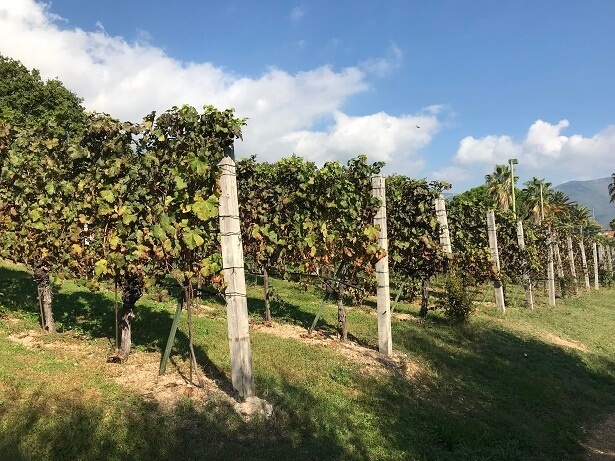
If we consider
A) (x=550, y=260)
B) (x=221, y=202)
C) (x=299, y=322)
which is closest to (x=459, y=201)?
(x=550, y=260)

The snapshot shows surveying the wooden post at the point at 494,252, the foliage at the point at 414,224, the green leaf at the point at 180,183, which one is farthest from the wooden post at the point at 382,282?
the wooden post at the point at 494,252

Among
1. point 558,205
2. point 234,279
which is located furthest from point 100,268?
point 558,205

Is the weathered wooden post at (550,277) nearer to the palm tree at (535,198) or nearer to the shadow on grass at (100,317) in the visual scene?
the shadow on grass at (100,317)

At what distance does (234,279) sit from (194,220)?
1.05 metres

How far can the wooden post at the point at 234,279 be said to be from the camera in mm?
5941

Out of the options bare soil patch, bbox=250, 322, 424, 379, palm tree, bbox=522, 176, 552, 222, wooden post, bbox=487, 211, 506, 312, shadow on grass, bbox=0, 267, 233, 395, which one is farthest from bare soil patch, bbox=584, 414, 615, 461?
palm tree, bbox=522, 176, 552, 222

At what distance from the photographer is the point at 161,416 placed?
5.48 metres

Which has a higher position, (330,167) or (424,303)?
(330,167)

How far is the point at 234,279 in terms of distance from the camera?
19.5 ft

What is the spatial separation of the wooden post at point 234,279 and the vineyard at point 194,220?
0.01 meters

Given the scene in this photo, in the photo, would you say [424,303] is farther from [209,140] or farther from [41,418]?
[41,418]

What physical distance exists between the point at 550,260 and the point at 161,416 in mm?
21016

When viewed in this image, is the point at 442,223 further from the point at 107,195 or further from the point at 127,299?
the point at 107,195

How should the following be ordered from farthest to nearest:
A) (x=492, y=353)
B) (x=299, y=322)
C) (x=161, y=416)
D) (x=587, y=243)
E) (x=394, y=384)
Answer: (x=587, y=243) < (x=299, y=322) < (x=492, y=353) < (x=394, y=384) < (x=161, y=416)
